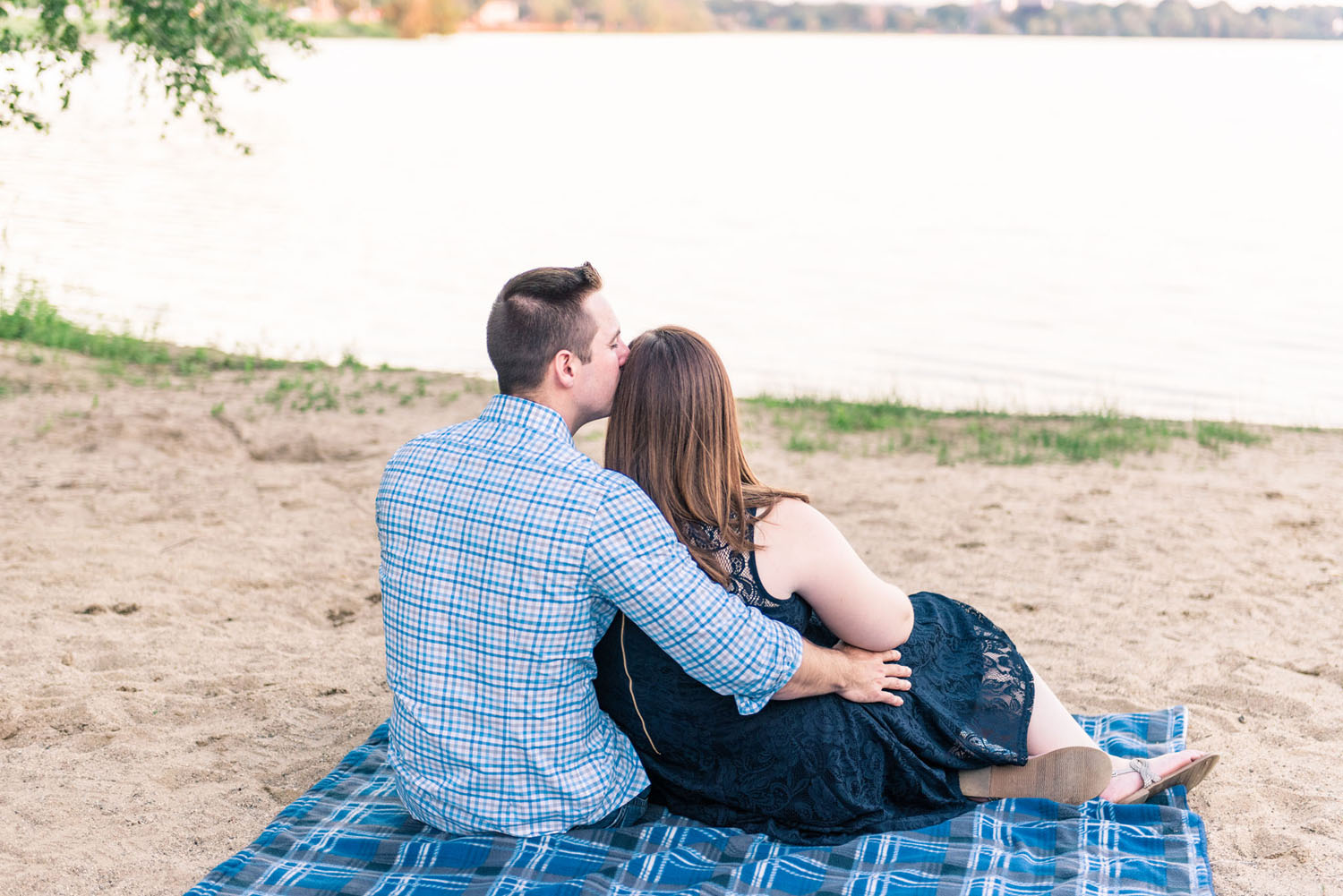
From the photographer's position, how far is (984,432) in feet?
27.9

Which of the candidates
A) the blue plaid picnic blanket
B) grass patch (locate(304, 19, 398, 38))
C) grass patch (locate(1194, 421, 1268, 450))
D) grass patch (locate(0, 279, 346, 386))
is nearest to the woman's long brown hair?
the blue plaid picnic blanket

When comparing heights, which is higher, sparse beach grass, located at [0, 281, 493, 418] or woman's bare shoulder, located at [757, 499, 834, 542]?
woman's bare shoulder, located at [757, 499, 834, 542]

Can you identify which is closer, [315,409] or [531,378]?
[531,378]

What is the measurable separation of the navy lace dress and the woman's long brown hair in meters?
0.06

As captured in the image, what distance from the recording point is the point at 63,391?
26.8 feet

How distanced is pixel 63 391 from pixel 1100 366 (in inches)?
390

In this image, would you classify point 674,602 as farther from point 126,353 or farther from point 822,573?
point 126,353

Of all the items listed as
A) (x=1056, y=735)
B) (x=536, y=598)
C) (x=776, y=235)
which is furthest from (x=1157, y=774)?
(x=776, y=235)

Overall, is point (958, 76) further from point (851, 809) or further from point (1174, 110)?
point (851, 809)

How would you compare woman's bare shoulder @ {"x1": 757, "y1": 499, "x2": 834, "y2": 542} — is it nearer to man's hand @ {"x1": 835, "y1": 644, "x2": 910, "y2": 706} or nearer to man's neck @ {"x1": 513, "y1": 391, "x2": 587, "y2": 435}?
man's hand @ {"x1": 835, "y1": 644, "x2": 910, "y2": 706}

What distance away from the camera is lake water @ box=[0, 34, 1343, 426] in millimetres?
13055

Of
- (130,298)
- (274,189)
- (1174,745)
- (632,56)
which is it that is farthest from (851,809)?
(632,56)

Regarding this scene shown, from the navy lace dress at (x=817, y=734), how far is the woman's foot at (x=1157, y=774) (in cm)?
30

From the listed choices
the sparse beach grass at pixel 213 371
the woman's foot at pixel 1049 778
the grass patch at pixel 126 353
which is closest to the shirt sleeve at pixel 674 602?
the woman's foot at pixel 1049 778
